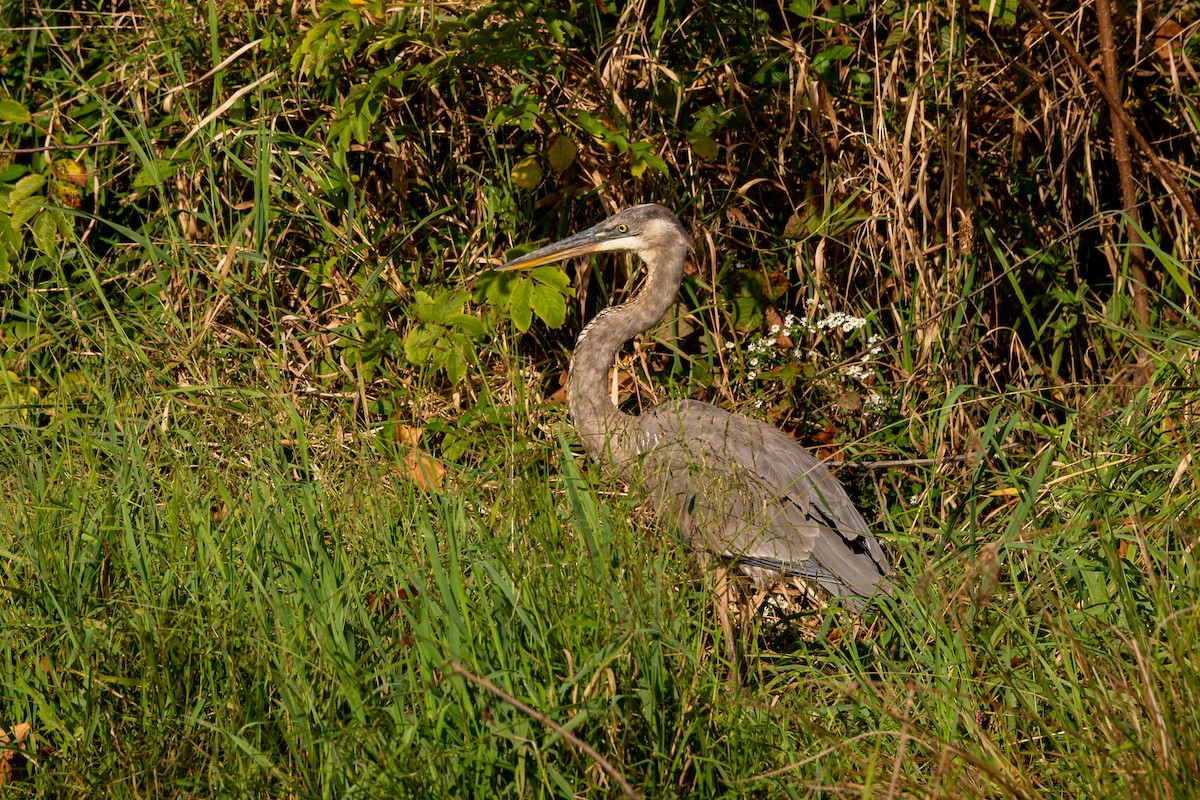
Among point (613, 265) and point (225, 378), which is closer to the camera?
point (225, 378)

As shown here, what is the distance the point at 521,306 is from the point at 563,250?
641 millimetres

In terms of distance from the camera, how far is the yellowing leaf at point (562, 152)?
4031 millimetres

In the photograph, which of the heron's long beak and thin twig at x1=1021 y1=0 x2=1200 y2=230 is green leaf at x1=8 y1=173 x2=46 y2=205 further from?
thin twig at x1=1021 y1=0 x2=1200 y2=230

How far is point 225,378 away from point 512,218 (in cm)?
115

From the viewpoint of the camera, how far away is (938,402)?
4.24m

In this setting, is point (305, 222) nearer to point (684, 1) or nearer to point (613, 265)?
point (613, 265)

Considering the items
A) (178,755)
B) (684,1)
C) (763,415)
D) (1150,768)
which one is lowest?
(763,415)

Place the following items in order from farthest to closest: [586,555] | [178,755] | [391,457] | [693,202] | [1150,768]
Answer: [693,202]
[391,457]
[586,555]
[178,755]
[1150,768]

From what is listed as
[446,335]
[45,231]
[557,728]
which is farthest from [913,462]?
[45,231]

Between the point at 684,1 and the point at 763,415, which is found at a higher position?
the point at 684,1

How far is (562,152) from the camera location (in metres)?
4.03

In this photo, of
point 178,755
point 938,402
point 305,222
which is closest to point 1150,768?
point 178,755

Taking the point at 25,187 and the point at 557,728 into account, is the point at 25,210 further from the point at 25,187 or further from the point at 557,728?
the point at 557,728

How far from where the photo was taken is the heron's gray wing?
3373mm
